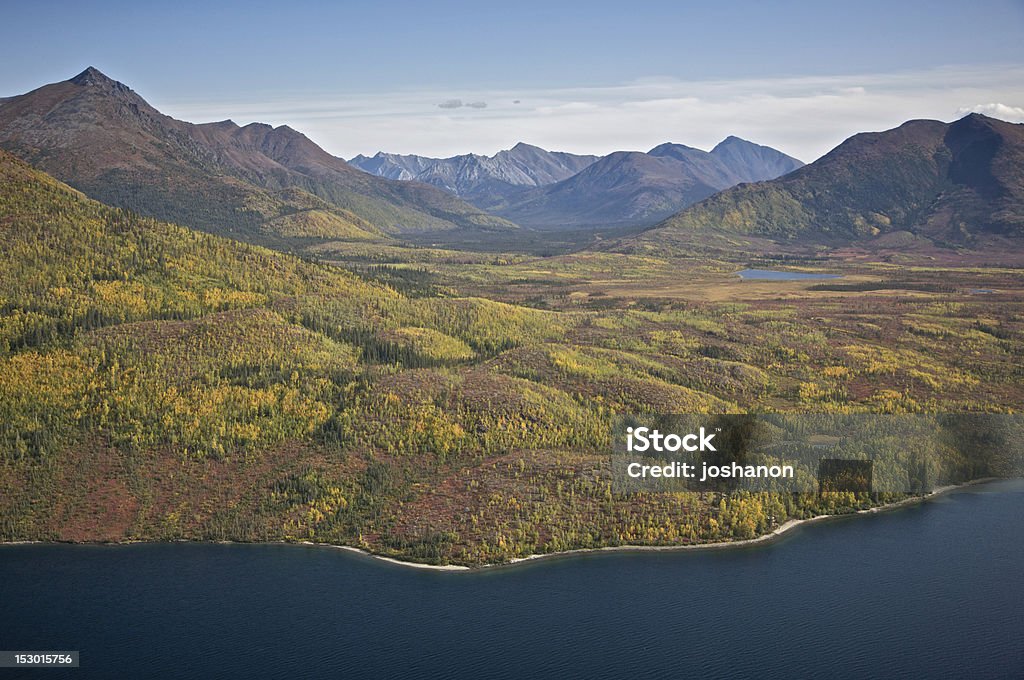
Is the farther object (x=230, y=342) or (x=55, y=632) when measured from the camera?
(x=230, y=342)

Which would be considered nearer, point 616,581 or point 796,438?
point 616,581

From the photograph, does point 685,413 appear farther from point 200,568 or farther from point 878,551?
point 200,568

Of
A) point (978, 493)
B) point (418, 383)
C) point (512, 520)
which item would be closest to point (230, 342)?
point (418, 383)

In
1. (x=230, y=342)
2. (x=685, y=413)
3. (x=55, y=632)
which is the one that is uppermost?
(x=230, y=342)

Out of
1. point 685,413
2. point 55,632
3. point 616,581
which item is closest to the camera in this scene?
point 55,632

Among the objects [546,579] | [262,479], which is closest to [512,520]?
[546,579]

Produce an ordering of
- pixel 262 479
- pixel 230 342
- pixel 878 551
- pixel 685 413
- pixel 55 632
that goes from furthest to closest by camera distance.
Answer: pixel 230 342, pixel 685 413, pixel 262 479, pixel 878 551, pixel 55 632

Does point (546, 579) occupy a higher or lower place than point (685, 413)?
lower

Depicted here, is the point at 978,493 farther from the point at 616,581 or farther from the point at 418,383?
the point at 418,383

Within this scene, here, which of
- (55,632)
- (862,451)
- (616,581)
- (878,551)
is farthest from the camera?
(862,451)
